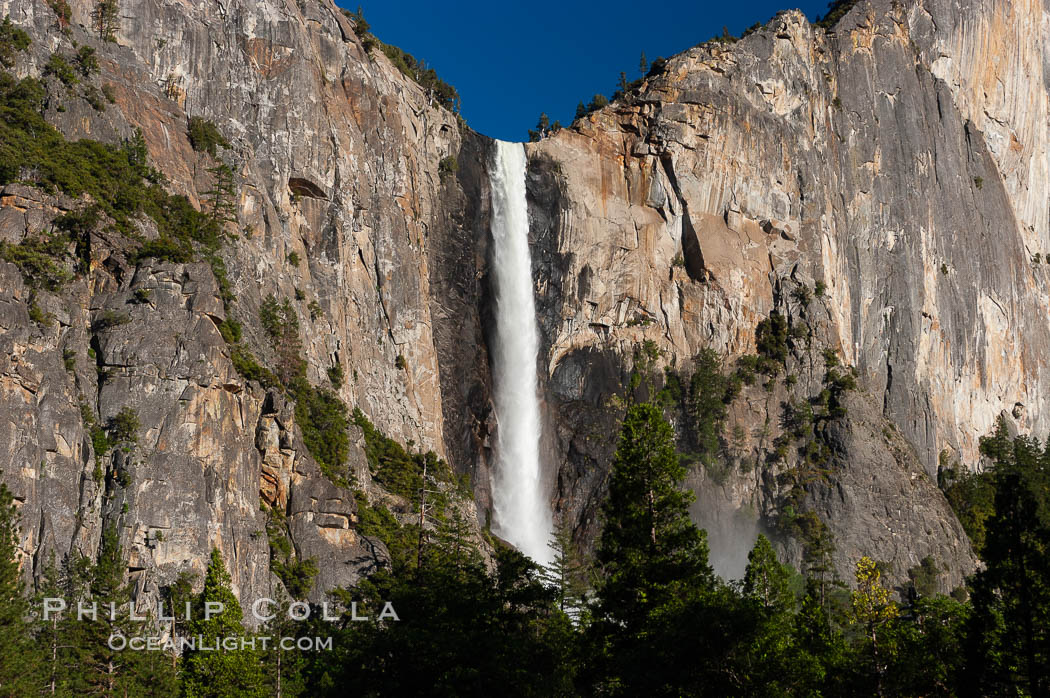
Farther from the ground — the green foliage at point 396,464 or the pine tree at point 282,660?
the green foliage at point 396,464

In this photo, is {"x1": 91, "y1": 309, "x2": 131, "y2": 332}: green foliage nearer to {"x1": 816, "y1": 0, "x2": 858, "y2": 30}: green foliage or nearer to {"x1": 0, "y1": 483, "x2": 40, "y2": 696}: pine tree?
{"x1": 0, "y1": 483, "x2": 40, "y2": 696}: pine tree

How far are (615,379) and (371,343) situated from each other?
19.6 metres

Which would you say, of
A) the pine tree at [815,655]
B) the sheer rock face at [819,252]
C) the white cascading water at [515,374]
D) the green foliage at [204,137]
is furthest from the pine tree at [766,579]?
the green foliage at [204,137]

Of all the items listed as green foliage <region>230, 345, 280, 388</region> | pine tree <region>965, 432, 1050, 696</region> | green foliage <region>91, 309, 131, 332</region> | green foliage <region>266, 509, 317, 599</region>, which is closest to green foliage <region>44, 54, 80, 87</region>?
green foliage <region>91, 309, 131, 332</region>

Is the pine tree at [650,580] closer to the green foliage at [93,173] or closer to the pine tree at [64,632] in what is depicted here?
the pine tree at [64,632]

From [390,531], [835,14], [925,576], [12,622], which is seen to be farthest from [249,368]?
[835,14]

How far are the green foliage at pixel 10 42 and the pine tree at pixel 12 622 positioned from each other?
87.5 feet

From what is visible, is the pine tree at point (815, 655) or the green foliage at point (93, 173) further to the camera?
the green foliage at point (93, 173)

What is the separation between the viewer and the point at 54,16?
5719 centimetres

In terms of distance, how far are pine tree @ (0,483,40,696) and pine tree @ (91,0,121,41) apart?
32533mm

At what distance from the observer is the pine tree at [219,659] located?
37125mm

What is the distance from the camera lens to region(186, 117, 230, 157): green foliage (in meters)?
59.5

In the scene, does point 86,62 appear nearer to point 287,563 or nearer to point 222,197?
point 222,197

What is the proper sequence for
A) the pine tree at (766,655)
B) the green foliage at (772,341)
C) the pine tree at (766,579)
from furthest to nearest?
the green foliage at (772,341), the pine tree at (766,579), the pine tree at (766,655)
